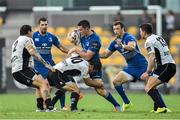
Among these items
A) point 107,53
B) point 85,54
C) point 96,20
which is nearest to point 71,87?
point 85,54

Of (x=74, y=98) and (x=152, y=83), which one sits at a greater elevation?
(x=152, y=83)

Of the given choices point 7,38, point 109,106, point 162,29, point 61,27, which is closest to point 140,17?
point 162,29

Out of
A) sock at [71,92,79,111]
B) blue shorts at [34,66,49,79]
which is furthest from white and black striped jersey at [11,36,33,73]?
blue shorts at [34,66,49,79]

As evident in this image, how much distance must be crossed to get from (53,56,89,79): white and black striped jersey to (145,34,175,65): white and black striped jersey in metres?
1.54

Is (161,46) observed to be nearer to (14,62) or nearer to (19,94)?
(14,62)

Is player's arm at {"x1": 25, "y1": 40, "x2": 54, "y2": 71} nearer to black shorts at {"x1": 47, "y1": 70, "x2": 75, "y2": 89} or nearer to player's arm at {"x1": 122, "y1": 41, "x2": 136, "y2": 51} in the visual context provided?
black shorts at {"x1": 47, "y1": 70, "x2": 75, "y2": 89}

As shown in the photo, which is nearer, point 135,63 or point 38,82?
point 38,82

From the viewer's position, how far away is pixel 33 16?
32.4 metres

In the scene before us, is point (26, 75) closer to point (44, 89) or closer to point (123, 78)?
point (44, 89)

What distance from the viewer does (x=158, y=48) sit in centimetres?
1852

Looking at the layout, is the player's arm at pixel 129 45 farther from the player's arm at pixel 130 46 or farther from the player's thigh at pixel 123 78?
the player's thigh at pixel 123 78

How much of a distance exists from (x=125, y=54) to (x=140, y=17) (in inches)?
497

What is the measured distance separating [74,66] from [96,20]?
14969mm

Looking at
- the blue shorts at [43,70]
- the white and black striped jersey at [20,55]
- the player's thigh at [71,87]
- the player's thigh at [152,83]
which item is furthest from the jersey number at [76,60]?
the blue shorts at [43,70]
